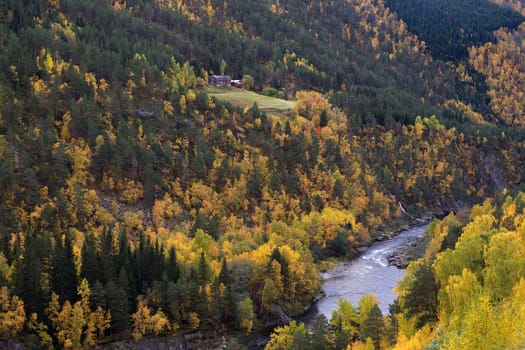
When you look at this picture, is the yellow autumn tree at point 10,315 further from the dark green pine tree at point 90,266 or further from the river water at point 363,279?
the river water at point 363,279

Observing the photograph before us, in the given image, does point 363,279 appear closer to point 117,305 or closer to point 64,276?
point 117,305

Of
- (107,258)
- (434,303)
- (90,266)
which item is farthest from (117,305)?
(434,303)

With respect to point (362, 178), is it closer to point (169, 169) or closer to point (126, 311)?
point (169, 169)

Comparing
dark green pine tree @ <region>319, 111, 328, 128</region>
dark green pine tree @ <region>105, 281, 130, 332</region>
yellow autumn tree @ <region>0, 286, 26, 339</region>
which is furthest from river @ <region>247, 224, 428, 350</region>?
dark green pine tree @ <region>319, 111, 328, 128</region>

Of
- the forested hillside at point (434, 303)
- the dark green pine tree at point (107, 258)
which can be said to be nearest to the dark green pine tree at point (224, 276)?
the dark green pine tree at point (107, 258)

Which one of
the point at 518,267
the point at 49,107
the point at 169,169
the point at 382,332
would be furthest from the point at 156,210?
the point at 518,267

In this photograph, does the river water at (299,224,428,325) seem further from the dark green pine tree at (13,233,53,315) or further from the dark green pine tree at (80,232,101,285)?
the dark green pine tree at (13,233,53,315)
